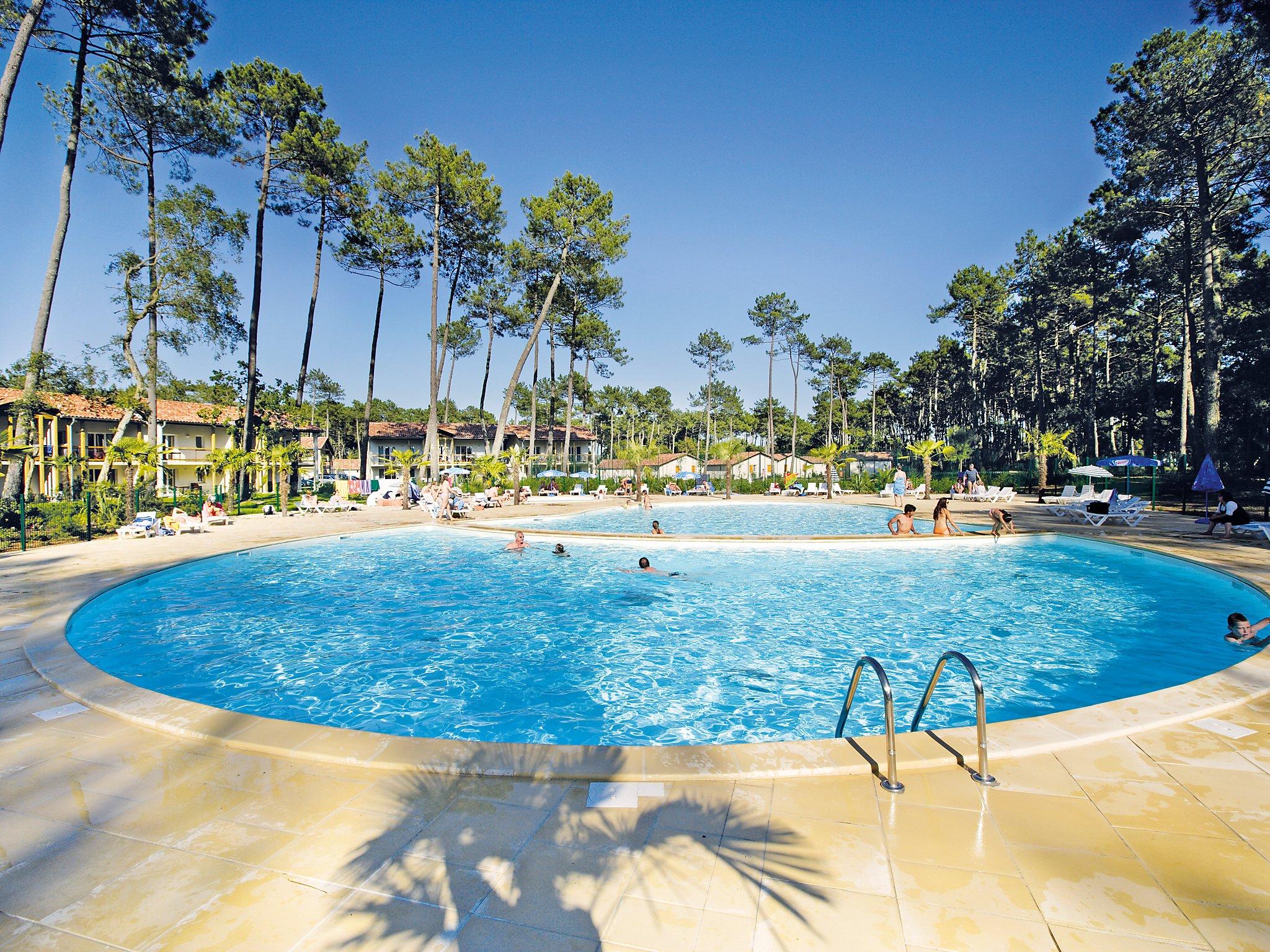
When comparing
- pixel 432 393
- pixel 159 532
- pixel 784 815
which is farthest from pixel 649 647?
pixel 432 393

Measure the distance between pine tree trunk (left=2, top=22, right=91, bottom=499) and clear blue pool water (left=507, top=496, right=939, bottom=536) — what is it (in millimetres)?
11723

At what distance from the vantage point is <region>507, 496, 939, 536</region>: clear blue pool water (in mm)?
17250

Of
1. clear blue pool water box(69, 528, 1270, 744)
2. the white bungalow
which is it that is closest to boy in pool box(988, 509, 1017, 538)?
clear blue pool water box(69, 528, 1270, 744)

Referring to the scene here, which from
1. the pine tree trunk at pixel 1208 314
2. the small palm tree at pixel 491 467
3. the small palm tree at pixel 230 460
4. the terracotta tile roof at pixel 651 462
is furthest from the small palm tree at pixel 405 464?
the pine tree trunk at pixel 1208 314

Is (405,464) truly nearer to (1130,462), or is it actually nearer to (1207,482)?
(1207,482)

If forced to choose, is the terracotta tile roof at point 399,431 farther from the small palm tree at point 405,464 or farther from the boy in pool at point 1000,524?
the boy in pool at point 1000,524

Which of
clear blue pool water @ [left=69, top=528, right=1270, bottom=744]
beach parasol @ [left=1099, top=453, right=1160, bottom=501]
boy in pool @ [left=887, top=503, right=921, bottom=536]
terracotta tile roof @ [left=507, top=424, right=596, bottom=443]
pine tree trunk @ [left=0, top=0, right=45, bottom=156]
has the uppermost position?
pine tree trunk @ [left=0, top=0, right=45, bottom=156]

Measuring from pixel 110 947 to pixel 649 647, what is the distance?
18.5 feet

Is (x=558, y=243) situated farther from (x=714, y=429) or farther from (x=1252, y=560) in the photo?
(x=714, y=429)

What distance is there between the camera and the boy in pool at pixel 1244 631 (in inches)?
226

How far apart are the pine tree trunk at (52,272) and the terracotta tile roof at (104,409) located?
829 centimetres

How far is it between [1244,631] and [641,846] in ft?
23.7

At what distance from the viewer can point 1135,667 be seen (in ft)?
20.7

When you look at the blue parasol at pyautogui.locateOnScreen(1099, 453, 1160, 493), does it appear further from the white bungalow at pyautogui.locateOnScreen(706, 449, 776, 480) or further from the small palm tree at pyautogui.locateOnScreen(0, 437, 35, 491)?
the white bungalow at pyautogui.locateOnScreen(706, 449, 776, 480)
